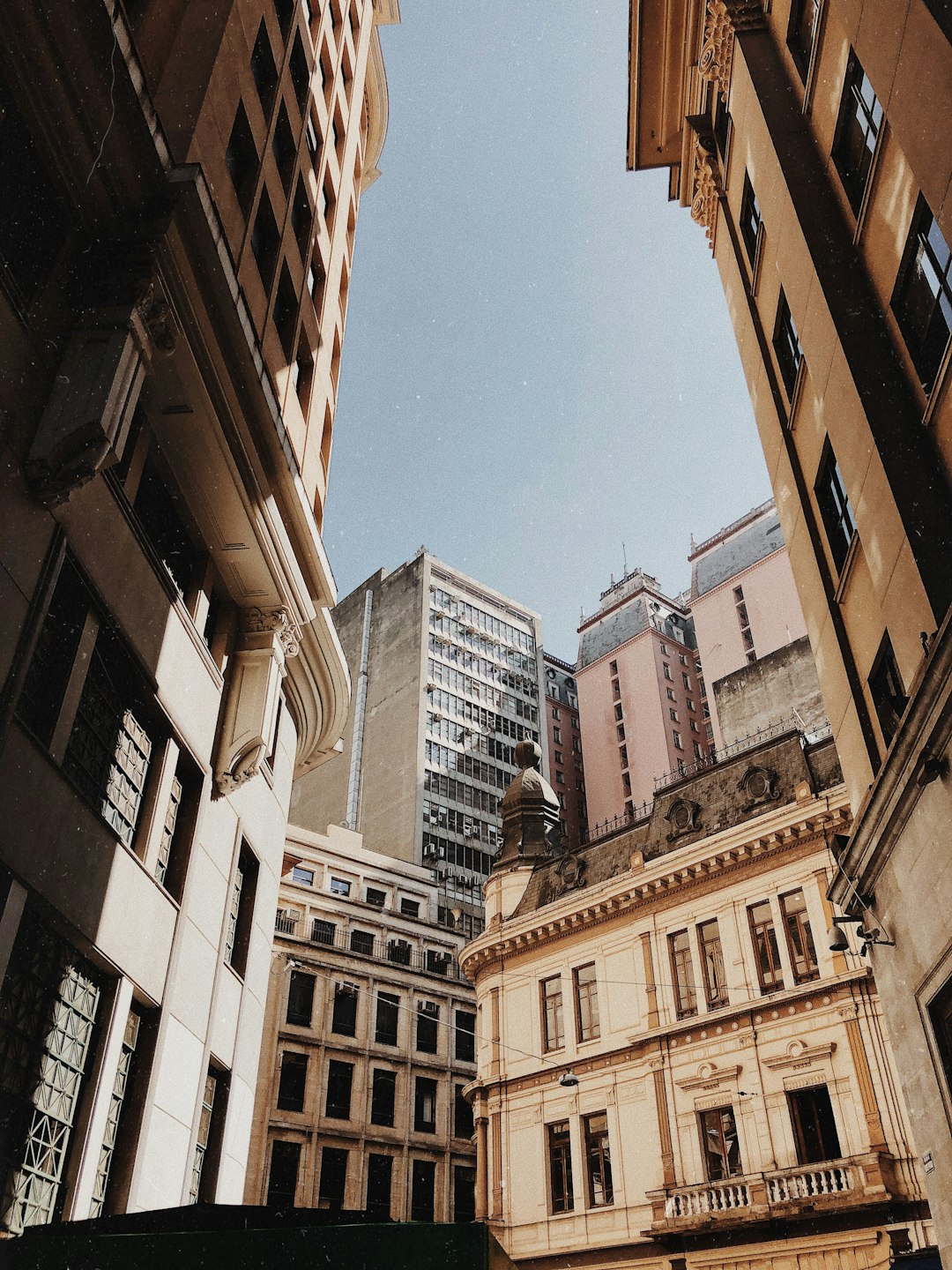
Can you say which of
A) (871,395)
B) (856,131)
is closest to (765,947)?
(871,395)

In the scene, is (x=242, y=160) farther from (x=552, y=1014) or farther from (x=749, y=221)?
(x=552, y=1014)

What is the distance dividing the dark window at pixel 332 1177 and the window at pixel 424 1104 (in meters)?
5.31

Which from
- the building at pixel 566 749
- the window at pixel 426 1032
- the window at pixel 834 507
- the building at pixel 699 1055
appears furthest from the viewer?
the building at pixel 566 749

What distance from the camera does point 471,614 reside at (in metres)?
94.4

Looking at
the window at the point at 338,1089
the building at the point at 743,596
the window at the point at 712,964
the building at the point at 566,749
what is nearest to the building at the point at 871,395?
the window at the point at 712,964

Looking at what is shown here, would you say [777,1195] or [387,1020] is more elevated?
[387,1020]

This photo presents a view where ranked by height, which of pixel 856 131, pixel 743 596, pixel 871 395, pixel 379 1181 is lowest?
pixel 379 1181

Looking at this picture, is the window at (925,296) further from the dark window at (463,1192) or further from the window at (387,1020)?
the dark window at (463,1192)

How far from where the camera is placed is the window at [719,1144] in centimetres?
2754

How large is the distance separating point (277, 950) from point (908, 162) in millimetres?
48432

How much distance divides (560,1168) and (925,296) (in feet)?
94.6

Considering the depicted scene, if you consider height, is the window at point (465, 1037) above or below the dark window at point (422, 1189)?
above

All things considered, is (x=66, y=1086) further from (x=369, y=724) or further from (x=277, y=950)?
(x=369, y=724)

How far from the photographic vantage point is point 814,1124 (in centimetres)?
2630
